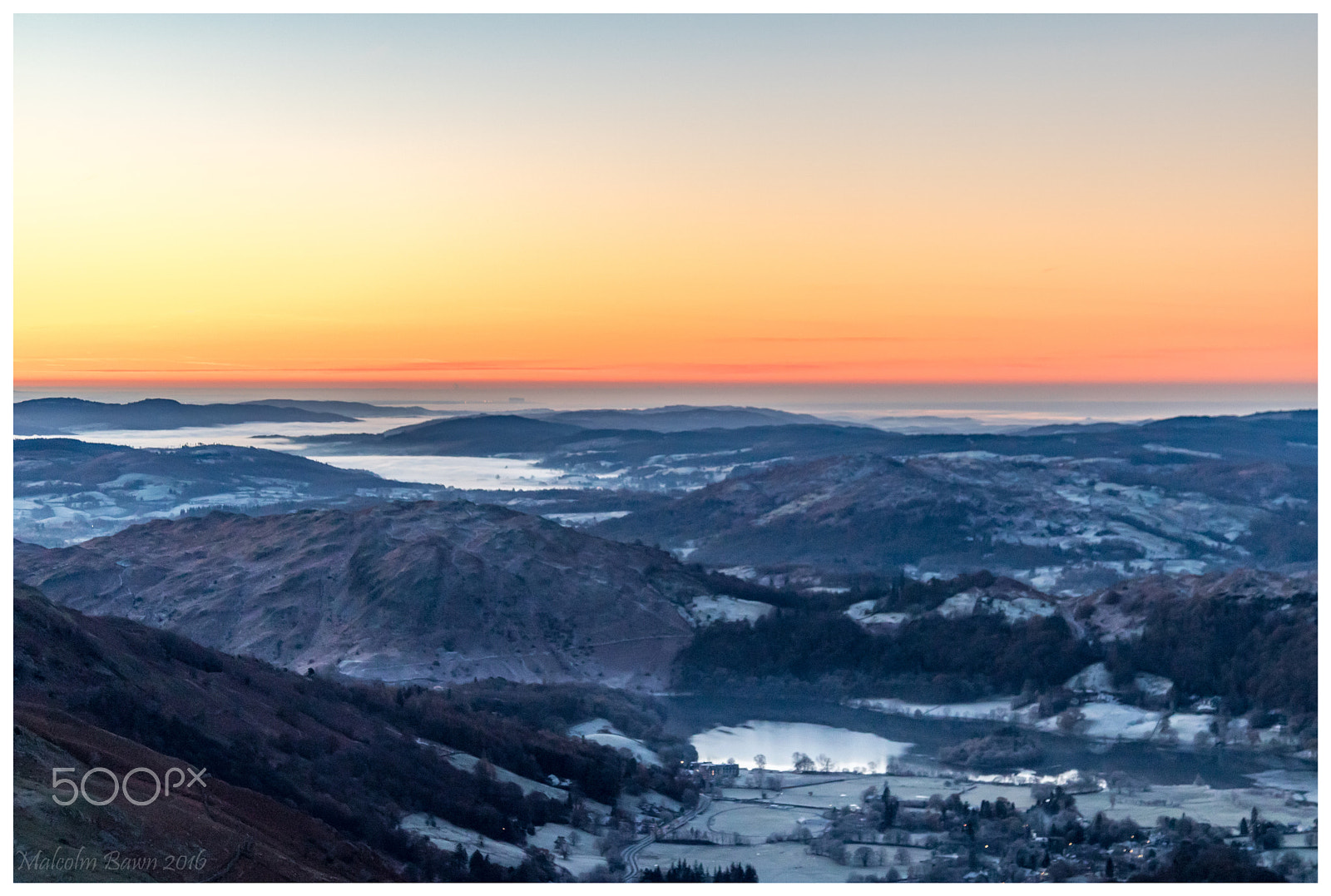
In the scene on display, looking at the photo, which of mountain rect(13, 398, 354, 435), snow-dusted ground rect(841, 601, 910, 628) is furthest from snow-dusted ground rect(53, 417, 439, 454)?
snow-dusted ground rect(841, 601, 910, 628)

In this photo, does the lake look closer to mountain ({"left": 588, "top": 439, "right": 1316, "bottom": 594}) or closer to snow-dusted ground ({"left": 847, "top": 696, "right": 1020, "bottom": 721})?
snow-dusted ground ({"left": 847, "top": 696, "right": 1020, "bottom": 721})

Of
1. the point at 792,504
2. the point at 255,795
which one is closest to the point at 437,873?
the point at 255,795

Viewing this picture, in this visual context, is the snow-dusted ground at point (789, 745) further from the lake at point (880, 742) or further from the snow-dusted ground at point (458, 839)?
the snow-dusted ground at point (458, 839)

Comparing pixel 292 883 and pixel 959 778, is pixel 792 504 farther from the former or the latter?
pixel 292 883

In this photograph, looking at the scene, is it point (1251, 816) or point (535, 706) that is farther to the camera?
point (535, 706)

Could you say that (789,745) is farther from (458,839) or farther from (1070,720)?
(458,839)

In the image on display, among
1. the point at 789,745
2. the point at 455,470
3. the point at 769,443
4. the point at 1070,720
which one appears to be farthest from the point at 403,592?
the point at 769,443
